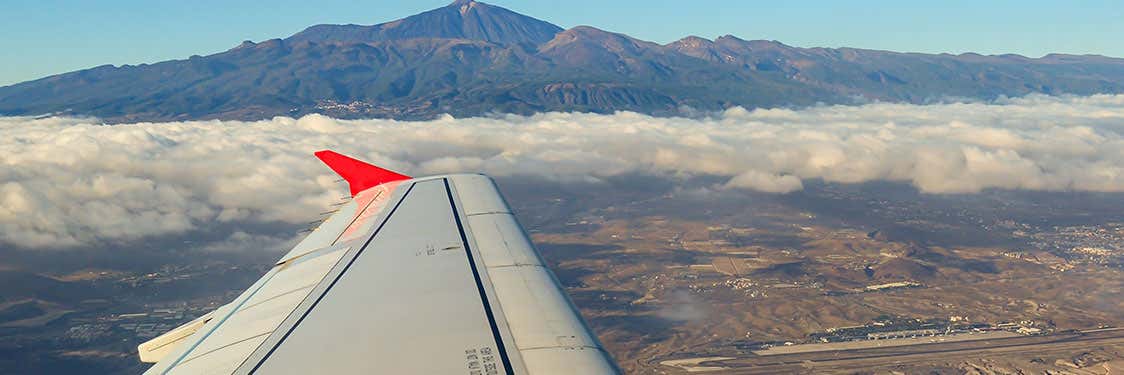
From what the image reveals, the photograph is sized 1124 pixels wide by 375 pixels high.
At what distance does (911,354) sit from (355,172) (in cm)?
7314

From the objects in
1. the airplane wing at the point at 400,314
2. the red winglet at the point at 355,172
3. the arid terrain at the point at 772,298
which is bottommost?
the arid terrain at the point at 772,298

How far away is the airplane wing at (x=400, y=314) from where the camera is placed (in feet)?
21.6

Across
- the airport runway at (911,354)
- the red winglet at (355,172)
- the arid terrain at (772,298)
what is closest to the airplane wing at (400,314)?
the red winglet at (355,172)

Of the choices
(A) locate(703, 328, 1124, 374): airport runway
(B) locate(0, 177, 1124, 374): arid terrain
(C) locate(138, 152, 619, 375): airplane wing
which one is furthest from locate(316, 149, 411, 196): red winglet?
(A) locate(703, 328, 1124, 374): airport runway

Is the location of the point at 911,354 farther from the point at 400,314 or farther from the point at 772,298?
the point at 400,314

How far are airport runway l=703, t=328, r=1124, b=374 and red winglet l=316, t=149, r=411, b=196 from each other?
2271 inches

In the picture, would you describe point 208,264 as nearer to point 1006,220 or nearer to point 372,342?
point 372,342

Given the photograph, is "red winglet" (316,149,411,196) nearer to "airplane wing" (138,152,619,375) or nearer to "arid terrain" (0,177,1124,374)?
"airplane wing" (138,152,619,375)

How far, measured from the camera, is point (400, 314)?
26.2 feet

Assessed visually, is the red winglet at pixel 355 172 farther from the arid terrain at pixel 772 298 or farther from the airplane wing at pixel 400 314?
A: the arid terrain at pixel 772 298

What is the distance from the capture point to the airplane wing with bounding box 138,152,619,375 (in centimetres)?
659

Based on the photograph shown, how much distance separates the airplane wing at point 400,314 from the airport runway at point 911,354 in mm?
61761

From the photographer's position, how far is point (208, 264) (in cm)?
11394

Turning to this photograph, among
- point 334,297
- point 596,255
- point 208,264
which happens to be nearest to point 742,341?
point 596,255
